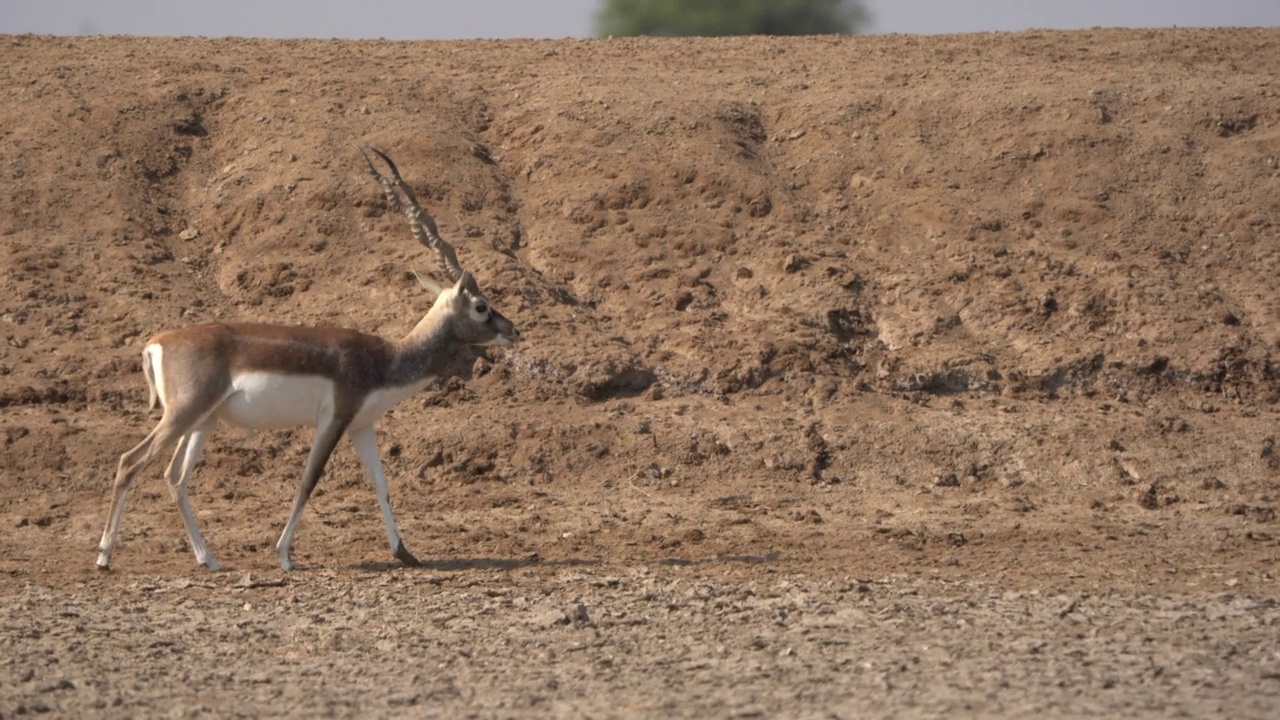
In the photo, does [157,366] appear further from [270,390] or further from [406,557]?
[406,557]

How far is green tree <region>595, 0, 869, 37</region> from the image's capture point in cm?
4006

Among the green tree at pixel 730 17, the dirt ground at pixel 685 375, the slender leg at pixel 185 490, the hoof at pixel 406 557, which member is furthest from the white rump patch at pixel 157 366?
the green tree at pixel 730 17

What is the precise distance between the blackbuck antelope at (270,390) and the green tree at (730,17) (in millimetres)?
28330

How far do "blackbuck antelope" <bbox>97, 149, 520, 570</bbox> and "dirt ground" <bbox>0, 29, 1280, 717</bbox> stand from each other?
616mm

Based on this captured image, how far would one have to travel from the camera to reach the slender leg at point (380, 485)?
1189cm

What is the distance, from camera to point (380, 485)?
11938 mm

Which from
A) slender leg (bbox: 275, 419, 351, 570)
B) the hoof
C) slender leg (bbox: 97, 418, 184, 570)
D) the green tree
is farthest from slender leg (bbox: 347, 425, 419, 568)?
the green tree

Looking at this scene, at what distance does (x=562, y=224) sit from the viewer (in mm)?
18031

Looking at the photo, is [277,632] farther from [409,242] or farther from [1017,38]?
[1017,38]

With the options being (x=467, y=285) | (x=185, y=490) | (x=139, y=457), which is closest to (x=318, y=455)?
(x=185, y=490)

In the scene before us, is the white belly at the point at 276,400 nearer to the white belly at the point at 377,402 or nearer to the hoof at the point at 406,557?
the white belly at the point at 377,402

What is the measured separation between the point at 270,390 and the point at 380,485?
1013 millimetres

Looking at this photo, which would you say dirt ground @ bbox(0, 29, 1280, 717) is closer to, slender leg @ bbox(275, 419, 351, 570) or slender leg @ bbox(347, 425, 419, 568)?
slender leg @ bbox(347, 425, 419, 568)

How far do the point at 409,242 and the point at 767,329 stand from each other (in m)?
3.92
